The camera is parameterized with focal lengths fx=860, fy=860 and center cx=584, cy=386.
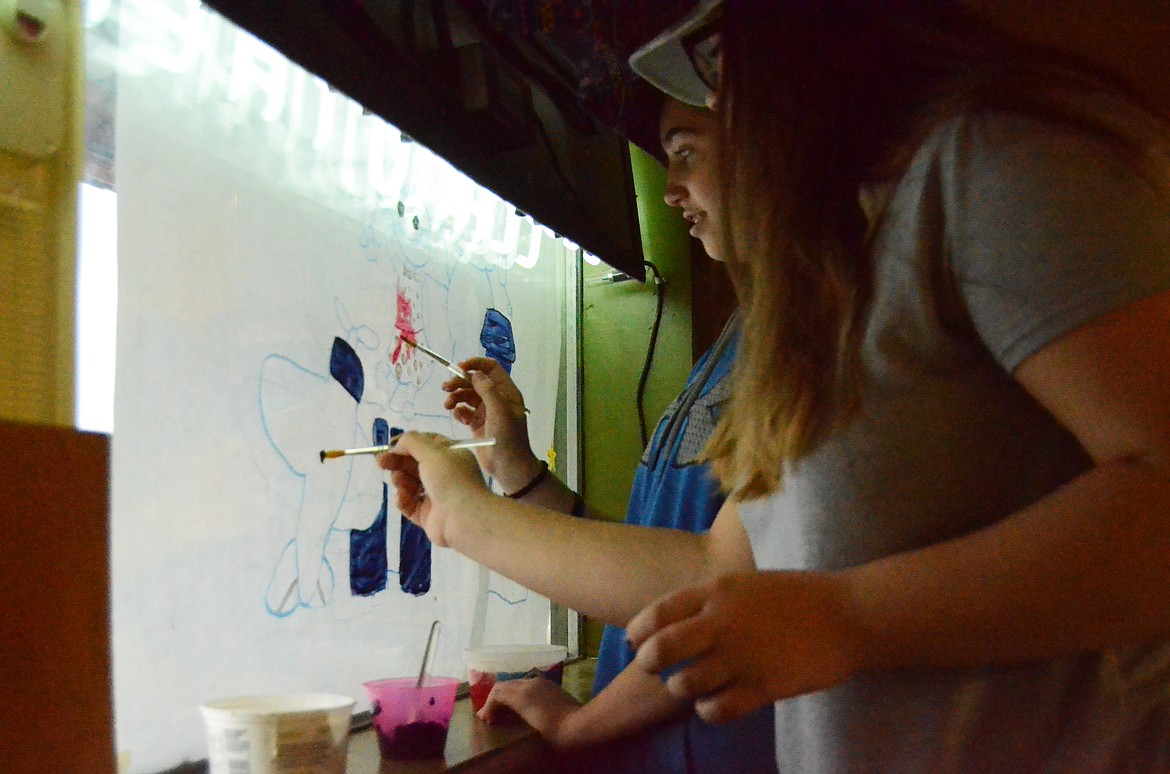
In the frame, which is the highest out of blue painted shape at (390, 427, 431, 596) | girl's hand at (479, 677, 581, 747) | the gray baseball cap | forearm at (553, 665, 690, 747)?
the gray baseball cap

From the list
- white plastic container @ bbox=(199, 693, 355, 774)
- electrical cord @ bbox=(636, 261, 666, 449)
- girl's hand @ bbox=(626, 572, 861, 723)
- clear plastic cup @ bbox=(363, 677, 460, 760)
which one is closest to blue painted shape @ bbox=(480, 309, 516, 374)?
electrical cord @ bbox=(636, 261, 666, 449)

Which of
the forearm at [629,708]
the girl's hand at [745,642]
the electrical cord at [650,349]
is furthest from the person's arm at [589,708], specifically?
the electrical cord at [650,349]

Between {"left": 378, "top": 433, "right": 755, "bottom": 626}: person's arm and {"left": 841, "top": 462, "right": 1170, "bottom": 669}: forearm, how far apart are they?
1.01 feet

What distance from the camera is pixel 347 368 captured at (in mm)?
1174

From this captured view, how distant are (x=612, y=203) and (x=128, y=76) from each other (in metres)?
0.98

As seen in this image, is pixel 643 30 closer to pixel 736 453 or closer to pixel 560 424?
pixel 560 424

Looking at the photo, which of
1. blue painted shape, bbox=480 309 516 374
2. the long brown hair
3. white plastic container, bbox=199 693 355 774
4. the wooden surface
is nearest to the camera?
the wooden surface

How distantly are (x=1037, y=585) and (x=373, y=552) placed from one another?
939 mm

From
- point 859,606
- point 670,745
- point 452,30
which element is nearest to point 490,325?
→ point 452,30

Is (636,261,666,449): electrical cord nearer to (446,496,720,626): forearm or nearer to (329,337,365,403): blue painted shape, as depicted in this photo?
(329,337,365,403): blue painted shape

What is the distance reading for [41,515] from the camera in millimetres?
396

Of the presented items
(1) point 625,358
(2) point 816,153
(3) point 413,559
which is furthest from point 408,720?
(1) point 625,358

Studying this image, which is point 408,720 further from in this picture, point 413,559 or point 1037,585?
point 1037,585

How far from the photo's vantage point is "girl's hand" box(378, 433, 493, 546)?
864 mm
